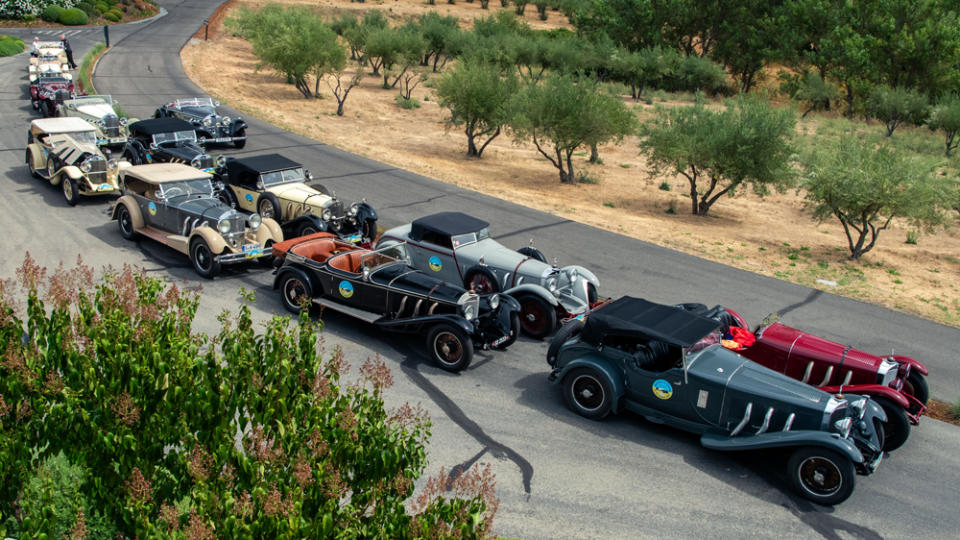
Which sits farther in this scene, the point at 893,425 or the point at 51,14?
the point at 51,14

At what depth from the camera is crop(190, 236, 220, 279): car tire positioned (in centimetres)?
1507

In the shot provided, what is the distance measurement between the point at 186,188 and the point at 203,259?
236cm

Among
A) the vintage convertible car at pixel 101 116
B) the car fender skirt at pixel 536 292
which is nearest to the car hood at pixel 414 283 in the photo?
the car fender skirt at pixel 536 292

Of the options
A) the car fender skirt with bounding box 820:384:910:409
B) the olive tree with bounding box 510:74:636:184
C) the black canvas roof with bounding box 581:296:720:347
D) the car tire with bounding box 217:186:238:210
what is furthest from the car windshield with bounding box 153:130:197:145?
the car fender skirt with bounding box 820:384:910:409

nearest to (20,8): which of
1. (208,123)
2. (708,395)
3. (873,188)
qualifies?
(208,123)

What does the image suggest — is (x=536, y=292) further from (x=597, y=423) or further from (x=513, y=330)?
(x=597, y=423)

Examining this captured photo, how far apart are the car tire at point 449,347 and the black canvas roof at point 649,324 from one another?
2.00 m

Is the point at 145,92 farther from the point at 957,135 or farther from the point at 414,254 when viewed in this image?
the point at 957,135

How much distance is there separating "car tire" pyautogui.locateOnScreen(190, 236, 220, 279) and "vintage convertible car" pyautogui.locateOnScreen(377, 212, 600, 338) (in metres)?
3.56

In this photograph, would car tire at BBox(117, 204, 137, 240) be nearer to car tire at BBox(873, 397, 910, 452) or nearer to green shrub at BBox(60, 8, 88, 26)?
car tire at BBox(873, 397, 910, 452)

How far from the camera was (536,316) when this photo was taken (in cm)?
1370

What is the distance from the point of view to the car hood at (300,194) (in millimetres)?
17406

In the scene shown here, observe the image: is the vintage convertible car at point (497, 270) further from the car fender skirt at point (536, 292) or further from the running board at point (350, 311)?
the running board at point (350, 311)

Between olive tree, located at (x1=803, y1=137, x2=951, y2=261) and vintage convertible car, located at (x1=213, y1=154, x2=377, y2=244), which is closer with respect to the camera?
vintage convertible car, located at (x1=213, y1=154, x2=377, y2=244)
